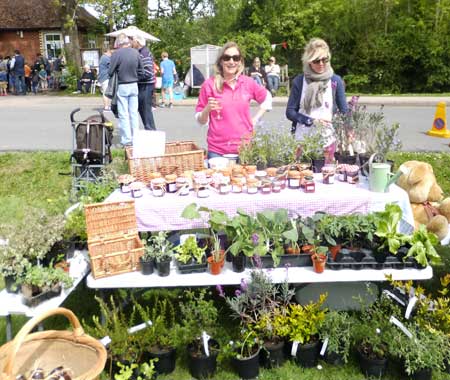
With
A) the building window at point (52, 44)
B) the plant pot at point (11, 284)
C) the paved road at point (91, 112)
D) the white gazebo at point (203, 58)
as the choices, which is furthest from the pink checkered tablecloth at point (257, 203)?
the building window at point (52, 44)

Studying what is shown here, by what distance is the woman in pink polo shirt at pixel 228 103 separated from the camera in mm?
3637

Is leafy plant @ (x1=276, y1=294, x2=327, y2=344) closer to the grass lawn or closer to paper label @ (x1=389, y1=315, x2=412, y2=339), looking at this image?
paper label @ (x1=389, y1=315, x2=412, y2=339)

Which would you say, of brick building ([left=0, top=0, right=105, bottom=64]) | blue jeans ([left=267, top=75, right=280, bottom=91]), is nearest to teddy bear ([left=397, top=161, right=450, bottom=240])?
blue jeans ([left=267, top=75, right=280, bottom=91])

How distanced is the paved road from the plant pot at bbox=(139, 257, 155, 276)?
3584 millimetres

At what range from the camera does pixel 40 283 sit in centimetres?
261

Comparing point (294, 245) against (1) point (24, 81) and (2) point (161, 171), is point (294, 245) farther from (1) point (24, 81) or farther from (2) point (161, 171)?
(1) point (24, 81)

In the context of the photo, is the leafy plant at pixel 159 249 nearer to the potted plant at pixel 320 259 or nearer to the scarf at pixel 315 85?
the potted plant at pixel 320 259

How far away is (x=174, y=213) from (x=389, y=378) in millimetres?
A: 1519

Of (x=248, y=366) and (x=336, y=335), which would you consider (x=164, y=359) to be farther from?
(x=336, y=335)

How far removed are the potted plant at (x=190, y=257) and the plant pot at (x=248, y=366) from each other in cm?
54

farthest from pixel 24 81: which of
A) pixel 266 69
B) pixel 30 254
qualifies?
pixel 30 254

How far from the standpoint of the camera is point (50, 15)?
2736 centimetres

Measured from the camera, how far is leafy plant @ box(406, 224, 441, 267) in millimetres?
2801

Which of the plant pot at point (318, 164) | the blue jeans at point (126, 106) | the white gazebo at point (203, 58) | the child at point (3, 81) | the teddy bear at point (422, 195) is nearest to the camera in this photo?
the plant pot at point (318, 164)
